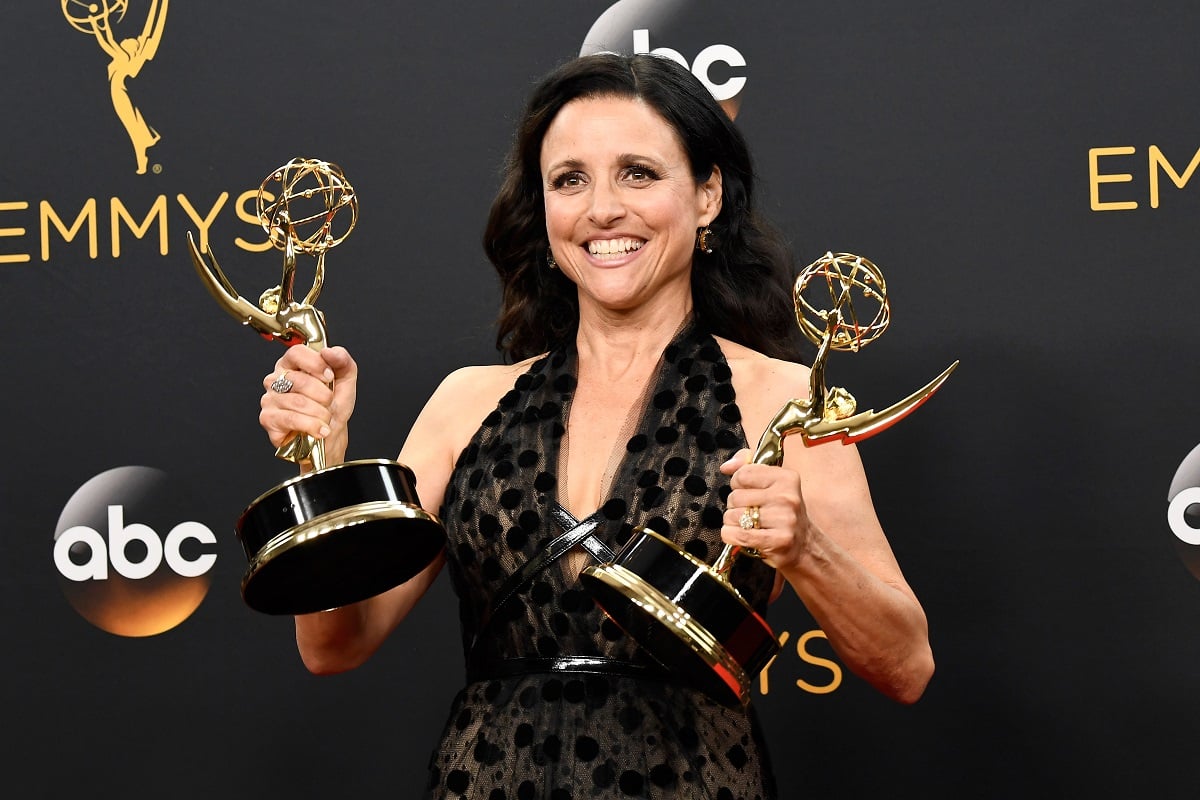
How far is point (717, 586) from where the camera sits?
1610 millimetres

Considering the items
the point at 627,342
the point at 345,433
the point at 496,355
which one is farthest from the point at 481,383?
the point at 496,355

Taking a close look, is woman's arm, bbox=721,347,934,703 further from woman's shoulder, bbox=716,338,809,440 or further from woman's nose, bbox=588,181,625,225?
woman's nose, bbox=588,181,625,225

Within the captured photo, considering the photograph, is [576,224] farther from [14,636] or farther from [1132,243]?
[14,636]

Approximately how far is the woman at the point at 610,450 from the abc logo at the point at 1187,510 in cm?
71

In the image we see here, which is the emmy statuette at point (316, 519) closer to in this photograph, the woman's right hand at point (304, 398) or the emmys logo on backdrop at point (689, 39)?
the woman's right hand at point (304, 398)

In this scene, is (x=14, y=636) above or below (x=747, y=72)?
below

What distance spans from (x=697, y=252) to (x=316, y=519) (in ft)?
2.33

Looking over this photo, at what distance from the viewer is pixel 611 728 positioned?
1806 millimetres

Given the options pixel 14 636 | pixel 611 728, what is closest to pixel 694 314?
pixel 611 728

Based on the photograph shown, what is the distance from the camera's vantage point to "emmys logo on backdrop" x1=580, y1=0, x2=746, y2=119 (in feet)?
8.48

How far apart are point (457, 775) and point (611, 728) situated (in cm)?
21

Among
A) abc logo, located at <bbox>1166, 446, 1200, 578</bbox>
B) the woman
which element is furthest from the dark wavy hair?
abc logo, located at <bbox>1166, 446, 1200, 578</bbox>

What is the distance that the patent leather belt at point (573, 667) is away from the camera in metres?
1.83

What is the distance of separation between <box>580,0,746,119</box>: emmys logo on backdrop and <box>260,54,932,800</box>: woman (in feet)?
1.72
